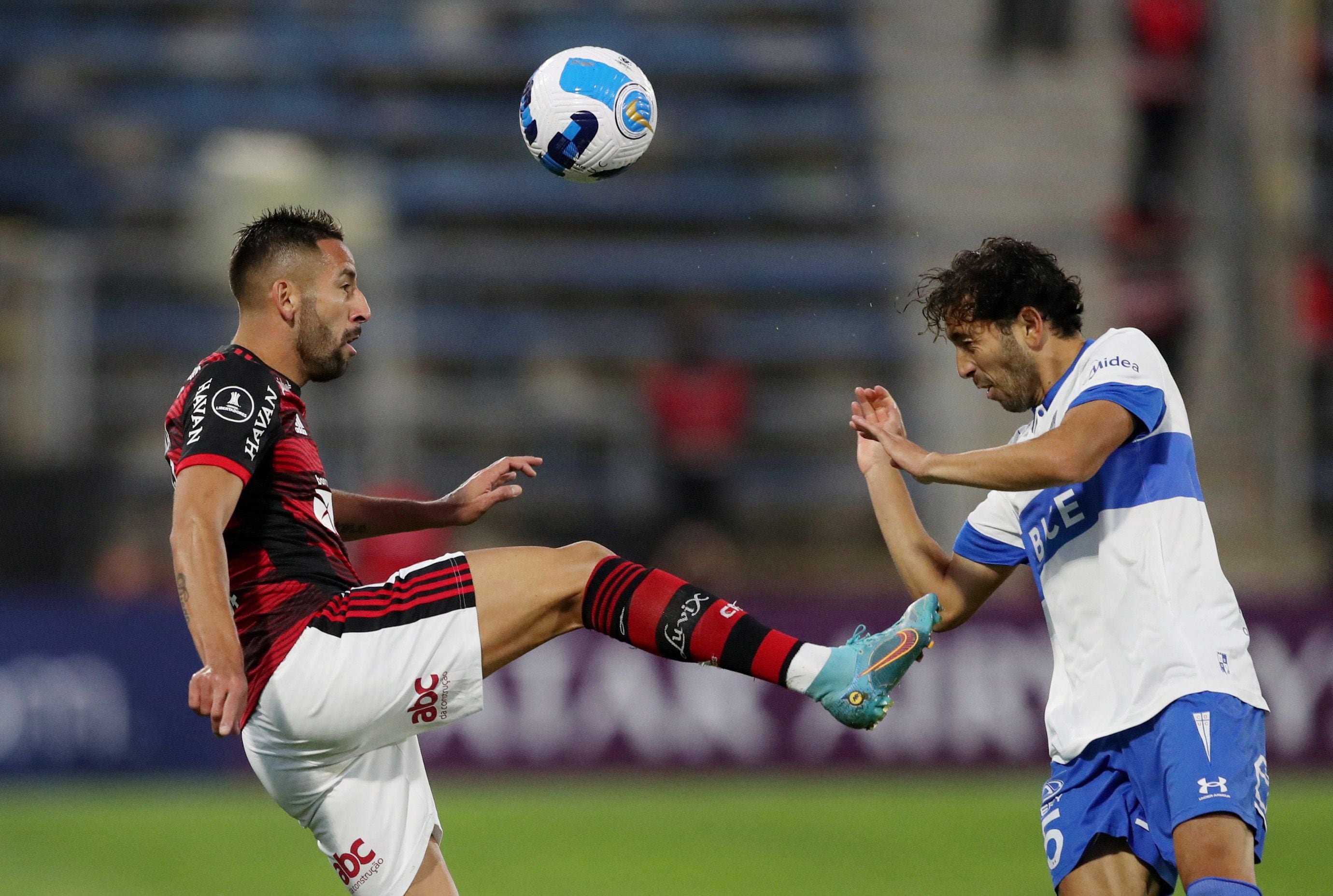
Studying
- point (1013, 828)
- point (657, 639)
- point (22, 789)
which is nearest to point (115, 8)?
point (22, 789)

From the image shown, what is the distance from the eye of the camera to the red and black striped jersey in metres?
4.54

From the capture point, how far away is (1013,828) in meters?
Answer: 9.63

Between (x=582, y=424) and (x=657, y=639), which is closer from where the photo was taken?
(x=657, y=639)

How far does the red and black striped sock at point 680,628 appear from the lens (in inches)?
179

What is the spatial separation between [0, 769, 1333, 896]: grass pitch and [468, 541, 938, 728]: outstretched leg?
3679mm

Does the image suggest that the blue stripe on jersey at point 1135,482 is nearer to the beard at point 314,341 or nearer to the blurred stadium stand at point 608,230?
the beard at point 314,341

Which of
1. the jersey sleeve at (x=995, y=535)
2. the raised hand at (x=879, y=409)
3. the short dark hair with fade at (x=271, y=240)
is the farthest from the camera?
the jersey sleeve at (x=995, y=535)

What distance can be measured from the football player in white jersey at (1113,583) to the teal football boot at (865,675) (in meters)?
0.46

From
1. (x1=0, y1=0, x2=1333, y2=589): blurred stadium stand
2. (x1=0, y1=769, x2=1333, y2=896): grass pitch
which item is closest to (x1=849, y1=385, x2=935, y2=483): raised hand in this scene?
(x1=0, y1=769, x2=1333, y2=896): grass pitch

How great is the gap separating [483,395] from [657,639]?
971cm

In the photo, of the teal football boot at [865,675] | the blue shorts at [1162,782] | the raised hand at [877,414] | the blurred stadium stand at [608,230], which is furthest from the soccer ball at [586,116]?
the blurred stadium stand at [608,230]

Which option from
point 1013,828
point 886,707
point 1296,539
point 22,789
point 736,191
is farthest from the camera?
point 736,191

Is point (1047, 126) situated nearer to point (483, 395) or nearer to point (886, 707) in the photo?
point (483, 395)

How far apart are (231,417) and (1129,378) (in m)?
2.35
